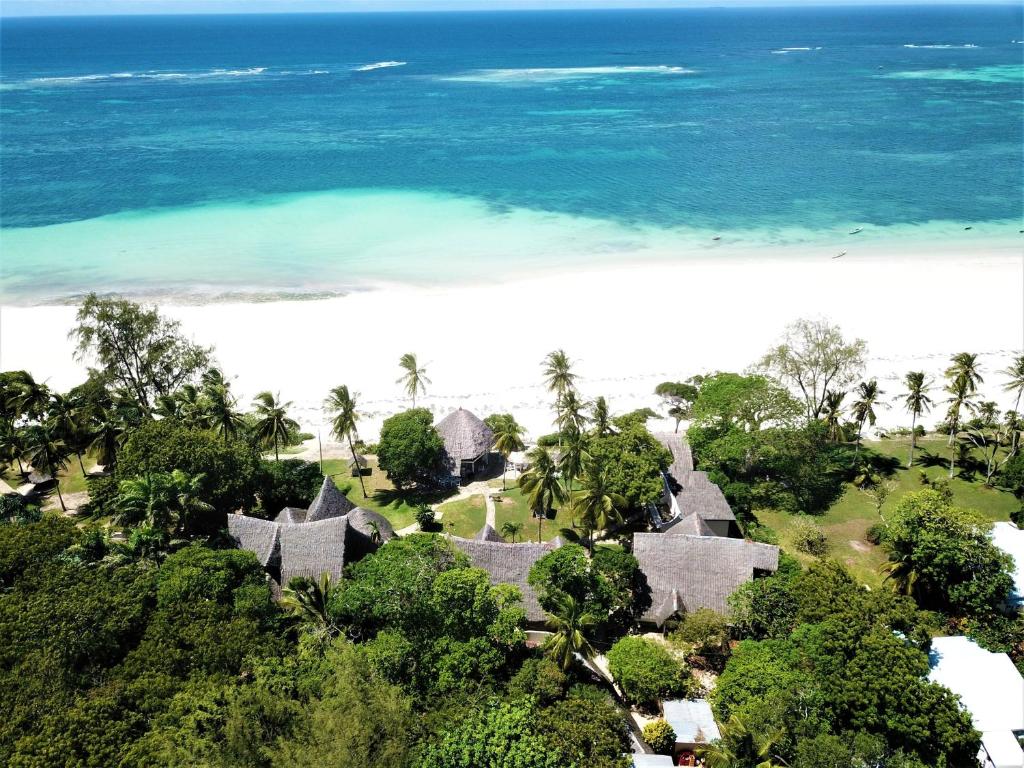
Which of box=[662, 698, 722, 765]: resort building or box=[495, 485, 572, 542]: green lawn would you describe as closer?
box=[662, 698, 722, 765]: resort building

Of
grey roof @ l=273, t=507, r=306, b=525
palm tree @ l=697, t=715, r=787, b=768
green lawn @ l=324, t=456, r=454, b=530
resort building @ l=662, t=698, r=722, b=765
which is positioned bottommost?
resort building @ l=662, t=698, r=722, b=765

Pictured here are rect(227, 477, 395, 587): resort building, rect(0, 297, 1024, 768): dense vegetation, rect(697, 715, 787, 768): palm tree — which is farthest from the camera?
rect(227, 477, 395, 587): resort building

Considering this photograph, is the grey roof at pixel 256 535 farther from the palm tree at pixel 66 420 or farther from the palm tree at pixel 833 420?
the palm tree at pixel 833 420

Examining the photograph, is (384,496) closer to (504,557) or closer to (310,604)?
(504,557)

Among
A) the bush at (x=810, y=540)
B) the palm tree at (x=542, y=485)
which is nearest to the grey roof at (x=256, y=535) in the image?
the palm tree at (x=542, y=485)

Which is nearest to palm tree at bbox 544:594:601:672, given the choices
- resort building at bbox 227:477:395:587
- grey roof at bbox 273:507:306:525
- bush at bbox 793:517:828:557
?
resort building at bbox 227:477:395:587

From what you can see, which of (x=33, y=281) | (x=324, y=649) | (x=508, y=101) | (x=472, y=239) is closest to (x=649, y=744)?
(x=324, y=649)

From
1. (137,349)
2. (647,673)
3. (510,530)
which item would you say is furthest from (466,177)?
(647,673)

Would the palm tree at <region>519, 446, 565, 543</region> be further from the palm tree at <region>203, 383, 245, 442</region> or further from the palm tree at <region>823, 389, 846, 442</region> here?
the palm tree at <region>823, 389, 846, 442</region>
